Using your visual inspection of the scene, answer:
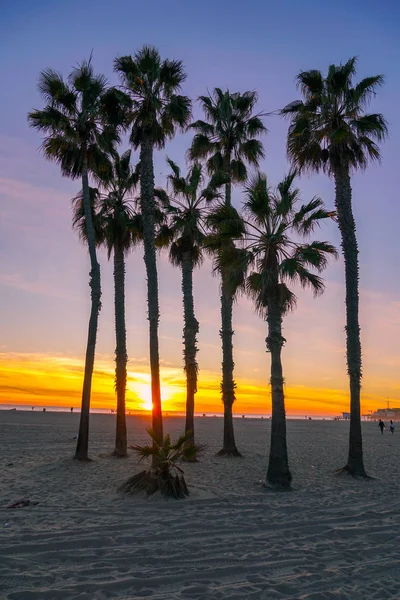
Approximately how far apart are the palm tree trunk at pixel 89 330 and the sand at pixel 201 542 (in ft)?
14.3

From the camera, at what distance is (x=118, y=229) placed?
2347 cm

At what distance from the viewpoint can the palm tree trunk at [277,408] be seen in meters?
14.7

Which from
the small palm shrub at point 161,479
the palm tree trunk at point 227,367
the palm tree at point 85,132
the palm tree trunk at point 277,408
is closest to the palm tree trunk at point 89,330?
the palm tree at point 85,132

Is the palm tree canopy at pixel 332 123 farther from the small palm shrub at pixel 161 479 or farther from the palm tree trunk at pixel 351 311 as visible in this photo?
the small palm shrub at pixel 161 479

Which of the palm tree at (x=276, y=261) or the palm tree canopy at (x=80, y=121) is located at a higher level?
the palm tree canopy at (x=80, y=121)

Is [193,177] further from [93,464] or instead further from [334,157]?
[93,464]

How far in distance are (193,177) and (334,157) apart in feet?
26.1

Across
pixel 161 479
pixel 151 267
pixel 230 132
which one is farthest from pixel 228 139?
pixel 161 479

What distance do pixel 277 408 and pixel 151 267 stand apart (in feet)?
25.4

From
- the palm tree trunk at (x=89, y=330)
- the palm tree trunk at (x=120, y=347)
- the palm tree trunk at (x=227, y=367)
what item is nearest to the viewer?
the palm tree trunk at (x=89, y=330)

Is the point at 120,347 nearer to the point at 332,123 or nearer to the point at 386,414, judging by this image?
the point at 332,123

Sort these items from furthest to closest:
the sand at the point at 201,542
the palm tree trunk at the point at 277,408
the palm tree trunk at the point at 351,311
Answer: the palm tree trunk at the point at 351,311 < the palm tree trunk at the point at 277,408 < the sand at the point at 201,542

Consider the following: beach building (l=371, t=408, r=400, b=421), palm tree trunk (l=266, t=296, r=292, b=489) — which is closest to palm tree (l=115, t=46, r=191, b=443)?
palm tree trunk (l=266, t=296, r=292, b=489)

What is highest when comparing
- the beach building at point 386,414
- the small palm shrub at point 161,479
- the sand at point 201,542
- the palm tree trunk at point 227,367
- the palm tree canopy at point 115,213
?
the palm tree canopy at point 115,213
